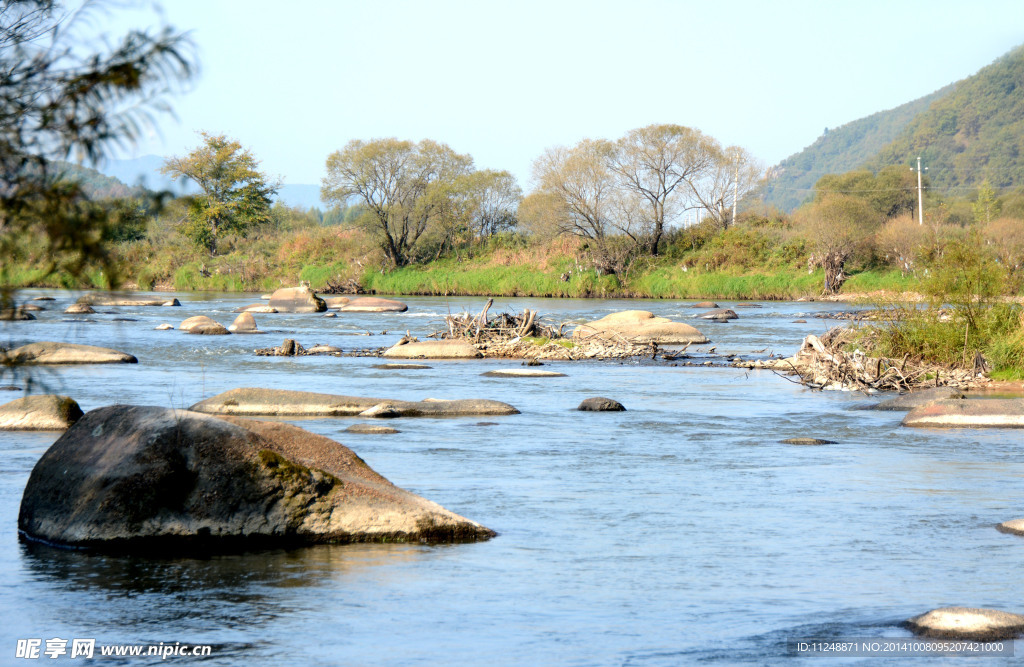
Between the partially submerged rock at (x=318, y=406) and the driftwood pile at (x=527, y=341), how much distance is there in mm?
11749

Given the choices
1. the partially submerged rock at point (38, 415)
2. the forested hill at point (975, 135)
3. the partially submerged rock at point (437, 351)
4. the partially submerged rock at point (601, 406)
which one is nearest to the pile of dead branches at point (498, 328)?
the partially submerged rock at point (437, 351)

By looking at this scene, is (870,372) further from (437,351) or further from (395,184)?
(395,184)

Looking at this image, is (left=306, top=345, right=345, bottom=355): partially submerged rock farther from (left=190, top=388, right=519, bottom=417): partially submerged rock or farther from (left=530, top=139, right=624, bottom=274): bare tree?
(left=530, top=139, right=624, bottom=274): bare tree

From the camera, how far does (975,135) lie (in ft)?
557

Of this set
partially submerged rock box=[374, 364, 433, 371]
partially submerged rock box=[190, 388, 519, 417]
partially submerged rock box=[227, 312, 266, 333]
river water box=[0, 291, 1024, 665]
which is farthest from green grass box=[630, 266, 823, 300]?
partially submerged rock box=[190, 388, 519, 417]

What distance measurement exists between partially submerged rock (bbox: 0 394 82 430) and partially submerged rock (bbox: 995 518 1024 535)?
11.9m

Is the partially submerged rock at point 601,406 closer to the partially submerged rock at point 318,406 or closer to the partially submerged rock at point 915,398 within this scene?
the partially submerged rock at point 318,406

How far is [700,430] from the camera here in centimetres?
1709

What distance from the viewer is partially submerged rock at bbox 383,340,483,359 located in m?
30.5

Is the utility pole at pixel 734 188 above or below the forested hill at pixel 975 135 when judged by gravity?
below

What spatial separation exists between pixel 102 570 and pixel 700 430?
33.9 ft

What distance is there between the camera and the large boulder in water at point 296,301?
54812 millimetres

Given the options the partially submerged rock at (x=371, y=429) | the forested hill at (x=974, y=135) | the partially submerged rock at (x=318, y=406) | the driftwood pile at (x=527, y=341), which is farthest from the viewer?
the forested hill at (x=974, y=135)

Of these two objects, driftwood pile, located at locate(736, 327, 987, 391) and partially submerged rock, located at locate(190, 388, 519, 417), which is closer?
partially submerged rock, located at locate(190, 388, 519, 417)
